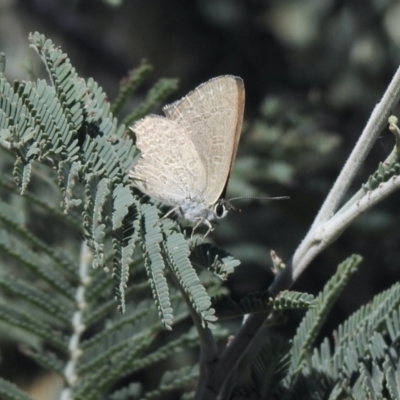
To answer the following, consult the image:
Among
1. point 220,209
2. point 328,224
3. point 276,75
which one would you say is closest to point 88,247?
point 328,224

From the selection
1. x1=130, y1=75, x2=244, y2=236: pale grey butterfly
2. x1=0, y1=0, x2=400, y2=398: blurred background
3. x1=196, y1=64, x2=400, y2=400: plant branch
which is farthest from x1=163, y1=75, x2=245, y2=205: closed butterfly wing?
x1=0, y1=0, x2=400, y2=398: blurred background

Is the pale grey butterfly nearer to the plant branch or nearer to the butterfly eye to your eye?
the butterfly eye

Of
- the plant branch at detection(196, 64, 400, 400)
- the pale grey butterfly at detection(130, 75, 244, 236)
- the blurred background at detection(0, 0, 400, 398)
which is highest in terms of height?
the blurred background at detection(0, 0, 400, 398)

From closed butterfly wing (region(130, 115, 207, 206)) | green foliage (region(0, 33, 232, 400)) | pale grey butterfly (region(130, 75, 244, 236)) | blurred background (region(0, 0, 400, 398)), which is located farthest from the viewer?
blurred background (region(0, 0, 400, 398))

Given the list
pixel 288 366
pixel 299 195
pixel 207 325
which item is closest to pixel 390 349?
pixel 288 366

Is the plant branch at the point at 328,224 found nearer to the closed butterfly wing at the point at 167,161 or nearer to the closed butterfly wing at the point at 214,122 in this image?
the closed butterfly wing at the point at 167,161

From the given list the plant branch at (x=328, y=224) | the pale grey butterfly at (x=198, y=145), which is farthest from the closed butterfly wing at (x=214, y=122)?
the plant branch at (x=328, y=224)

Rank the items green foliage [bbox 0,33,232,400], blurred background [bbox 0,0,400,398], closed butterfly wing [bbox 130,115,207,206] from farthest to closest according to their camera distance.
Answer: blurred background [bbox 0,0,400,398] → closed butterfly wing [bbox 130,115,207,206] → green foliage [bbox 0,33,232,400]

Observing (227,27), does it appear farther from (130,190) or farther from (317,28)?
(130,190)
